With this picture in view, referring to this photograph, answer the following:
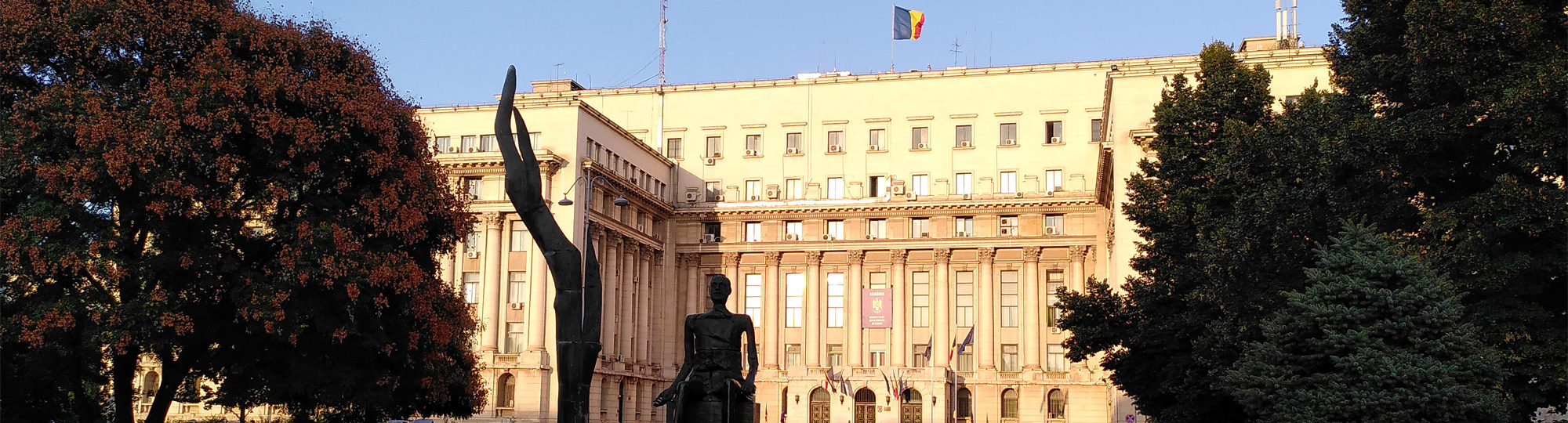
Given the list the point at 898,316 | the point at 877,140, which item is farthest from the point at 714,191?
the point at 898,316

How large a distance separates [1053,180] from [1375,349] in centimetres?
5872

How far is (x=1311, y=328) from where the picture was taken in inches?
1085

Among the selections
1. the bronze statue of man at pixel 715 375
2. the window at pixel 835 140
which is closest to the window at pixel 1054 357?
the window at pixel 835 140

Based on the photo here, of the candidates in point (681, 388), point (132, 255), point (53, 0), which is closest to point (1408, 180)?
point (681, 388)

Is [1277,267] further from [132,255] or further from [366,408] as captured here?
[132,255]

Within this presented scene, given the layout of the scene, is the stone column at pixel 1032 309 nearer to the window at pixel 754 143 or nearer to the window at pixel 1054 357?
the window at pixel 1054 357

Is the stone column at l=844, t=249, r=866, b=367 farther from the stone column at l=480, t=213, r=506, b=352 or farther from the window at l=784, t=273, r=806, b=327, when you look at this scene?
the stone column at l=480, t=213, r=506, b=352

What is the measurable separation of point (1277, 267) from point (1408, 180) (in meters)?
5.59

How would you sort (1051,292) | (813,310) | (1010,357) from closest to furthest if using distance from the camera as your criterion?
(1051,292) < (1010,357) < (813,310)

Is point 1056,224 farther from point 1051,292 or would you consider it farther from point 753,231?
point 753,231

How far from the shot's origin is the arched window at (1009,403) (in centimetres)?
8444

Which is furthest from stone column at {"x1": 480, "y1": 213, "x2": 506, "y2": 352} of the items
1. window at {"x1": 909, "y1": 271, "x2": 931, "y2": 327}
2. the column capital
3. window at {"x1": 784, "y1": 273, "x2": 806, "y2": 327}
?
the column capital

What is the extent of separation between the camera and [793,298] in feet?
292

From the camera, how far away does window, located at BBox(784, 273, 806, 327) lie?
88.6 meters
